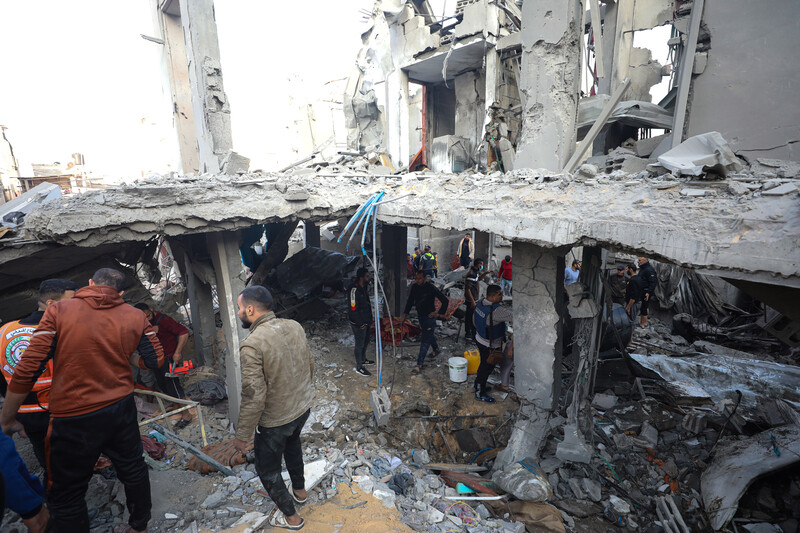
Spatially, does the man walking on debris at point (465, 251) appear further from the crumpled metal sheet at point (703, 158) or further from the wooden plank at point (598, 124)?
the crumpled metal sheet at point (703, 158)

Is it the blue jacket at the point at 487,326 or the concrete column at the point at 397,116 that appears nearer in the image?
the blue jacket at the point at 487,326

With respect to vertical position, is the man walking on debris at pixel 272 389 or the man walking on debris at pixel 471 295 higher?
the man walking on debris at pixel 272 389

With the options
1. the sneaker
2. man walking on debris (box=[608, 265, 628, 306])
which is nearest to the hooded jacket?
the sneaker

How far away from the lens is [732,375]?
20.8 ft

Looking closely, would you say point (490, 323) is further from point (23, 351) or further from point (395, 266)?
point (23, 351)

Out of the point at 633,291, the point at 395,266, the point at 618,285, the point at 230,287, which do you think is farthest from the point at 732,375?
the point at 230,287

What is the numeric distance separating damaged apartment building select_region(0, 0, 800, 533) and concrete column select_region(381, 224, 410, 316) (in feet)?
0.48

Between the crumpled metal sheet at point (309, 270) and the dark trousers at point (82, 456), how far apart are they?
5.90 m

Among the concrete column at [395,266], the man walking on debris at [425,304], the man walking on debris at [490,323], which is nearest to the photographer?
the man walking on debris at [490,323]

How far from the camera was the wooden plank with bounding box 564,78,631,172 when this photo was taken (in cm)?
484

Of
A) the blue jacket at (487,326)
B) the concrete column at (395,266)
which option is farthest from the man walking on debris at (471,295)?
the concrete column at (395,266)

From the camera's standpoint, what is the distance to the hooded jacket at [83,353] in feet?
8.12

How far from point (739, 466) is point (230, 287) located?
6.24 m

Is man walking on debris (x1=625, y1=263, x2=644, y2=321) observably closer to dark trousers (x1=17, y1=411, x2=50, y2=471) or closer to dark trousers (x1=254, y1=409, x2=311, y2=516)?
dark trousers (x1=254, y1=409, x2=311, y2=516)
